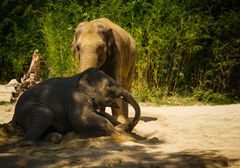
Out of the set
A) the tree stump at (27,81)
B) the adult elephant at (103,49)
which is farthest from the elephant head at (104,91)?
the tree stump at (27,81)

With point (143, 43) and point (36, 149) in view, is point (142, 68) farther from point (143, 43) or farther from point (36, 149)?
point (36, 149)

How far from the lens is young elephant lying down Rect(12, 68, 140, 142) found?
5742mm

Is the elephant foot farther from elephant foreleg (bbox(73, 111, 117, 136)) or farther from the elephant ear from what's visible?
the elephant ear

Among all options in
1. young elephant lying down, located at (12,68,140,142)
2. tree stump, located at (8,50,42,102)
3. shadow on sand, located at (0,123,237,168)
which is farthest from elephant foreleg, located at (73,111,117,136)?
tree stump, located at (8,50,42,102)

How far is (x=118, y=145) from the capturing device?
17.2 ft

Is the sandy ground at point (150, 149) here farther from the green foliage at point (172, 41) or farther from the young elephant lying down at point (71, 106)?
the green foliage at point (172, 41)

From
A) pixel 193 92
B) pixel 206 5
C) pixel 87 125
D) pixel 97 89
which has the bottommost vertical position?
pixel 193 92

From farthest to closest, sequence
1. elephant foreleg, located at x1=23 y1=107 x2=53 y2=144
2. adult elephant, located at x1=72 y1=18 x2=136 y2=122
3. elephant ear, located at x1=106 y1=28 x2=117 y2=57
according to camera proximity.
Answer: elephant ear, located at x1=106 y1=28 x2=117 y2=57, adult elephant, located at x1=72 y1=18 x2=136 y2=122, elephant foreleg, located at x1=23 y1=107 x2=53 y2=144

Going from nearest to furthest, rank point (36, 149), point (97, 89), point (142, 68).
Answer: point (36, 149) < point (97, 89) < point (142, 68)

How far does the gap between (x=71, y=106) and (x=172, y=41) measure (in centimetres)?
751

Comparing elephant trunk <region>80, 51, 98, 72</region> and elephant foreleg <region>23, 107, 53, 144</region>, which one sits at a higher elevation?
elephant trunk <region>80, 51, 98, 72</region>

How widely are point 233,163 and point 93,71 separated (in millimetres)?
2614

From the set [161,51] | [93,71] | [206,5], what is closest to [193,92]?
[161,51]

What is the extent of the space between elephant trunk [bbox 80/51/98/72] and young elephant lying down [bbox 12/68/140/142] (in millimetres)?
818
